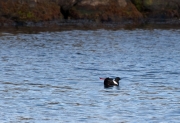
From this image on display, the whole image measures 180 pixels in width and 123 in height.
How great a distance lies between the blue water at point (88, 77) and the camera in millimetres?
17297

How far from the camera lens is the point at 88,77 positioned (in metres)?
23.5

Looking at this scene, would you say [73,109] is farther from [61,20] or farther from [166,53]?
[61,20]

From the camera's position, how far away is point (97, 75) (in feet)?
79.1

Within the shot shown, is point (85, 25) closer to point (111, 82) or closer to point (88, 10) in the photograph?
point (88, 10)

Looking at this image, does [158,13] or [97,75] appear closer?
[97,75]

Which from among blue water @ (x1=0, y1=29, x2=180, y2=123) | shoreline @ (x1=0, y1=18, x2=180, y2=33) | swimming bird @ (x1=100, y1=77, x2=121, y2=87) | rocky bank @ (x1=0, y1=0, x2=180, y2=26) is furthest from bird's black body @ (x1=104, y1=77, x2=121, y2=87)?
rocky bank @ (x1=0, y1=0, x2=180, y2=26)

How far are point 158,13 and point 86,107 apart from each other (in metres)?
31.3

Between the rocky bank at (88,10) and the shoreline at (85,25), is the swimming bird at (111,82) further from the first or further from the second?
the rocky bank at (88,10)

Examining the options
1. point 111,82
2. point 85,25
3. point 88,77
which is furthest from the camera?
point 85,25

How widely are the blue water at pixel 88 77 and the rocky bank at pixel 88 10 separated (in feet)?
18.4

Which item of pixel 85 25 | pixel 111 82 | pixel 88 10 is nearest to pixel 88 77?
pixel 111 82

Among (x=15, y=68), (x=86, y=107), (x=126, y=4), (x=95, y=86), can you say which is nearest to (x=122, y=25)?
(x=126, y=4)

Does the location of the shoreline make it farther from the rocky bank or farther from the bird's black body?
the bird's black body

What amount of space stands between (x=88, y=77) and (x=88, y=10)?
22.9 m
